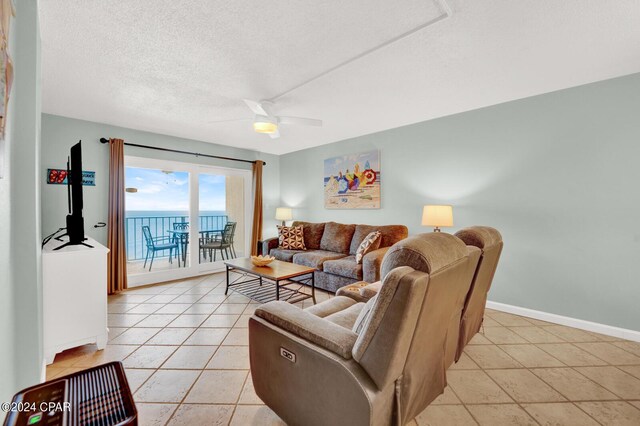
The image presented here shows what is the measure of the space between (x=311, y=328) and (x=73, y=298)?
2124 millimetres

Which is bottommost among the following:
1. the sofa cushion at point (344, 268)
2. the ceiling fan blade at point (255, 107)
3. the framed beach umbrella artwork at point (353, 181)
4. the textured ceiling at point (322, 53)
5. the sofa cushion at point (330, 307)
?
the sofa cushion at point (344, 268)

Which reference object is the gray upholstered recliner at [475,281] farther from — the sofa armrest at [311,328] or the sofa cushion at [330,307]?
the sofa armrest at [311,328]

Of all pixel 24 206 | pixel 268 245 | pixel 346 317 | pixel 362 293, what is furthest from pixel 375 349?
pixel 268 245

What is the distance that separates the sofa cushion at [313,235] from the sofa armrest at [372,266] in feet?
4.87

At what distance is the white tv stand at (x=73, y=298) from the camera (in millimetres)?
2029

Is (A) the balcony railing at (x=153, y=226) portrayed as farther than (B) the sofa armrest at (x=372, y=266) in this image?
Yes

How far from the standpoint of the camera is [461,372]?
1954 mm

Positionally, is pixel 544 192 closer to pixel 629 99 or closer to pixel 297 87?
pixel 629 99

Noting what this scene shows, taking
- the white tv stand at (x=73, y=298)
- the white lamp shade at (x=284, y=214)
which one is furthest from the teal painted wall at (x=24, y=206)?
the white lamp shade at (x=284, y=214)

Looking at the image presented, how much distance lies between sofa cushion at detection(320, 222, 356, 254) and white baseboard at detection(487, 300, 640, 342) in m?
2.03

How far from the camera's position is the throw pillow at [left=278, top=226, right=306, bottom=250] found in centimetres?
462

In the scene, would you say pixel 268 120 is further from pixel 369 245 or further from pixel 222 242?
pixel 222 242

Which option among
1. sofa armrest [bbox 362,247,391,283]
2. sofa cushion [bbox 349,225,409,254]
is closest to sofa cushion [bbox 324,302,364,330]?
sofa armrest [bbox 362,247,391,283]

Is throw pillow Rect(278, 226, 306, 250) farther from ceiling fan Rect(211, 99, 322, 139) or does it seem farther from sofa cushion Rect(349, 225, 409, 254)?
ceiling fan Rect(211, 99, 322, 139)
